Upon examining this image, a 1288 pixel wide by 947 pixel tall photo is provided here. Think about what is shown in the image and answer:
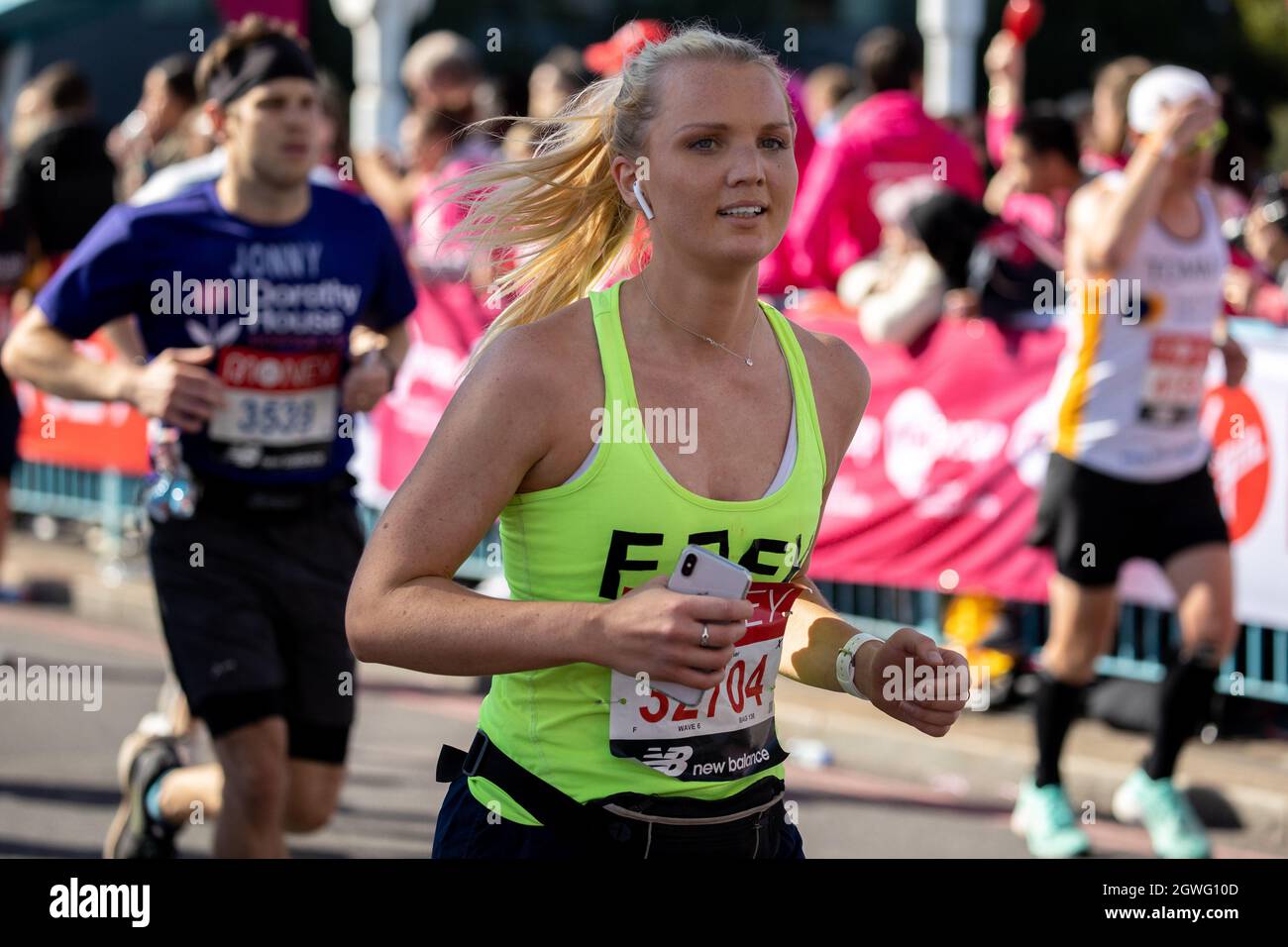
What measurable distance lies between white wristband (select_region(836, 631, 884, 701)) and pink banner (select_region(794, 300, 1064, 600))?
4.43 m

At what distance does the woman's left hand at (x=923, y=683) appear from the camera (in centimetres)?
299

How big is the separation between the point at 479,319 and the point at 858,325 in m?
2.14

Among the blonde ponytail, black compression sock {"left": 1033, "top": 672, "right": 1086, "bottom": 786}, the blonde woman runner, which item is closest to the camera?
the blonde woman runner

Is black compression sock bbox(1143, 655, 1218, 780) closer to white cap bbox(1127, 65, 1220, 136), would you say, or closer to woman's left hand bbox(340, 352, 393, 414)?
white cap bbox(1127, 65, 1220, 136)

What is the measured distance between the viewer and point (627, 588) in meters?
2.99

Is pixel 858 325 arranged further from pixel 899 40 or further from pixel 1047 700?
pixel 1047 700

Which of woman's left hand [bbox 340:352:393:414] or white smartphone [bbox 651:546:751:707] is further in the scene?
woman's left hand [bbox 340:352:393:414]

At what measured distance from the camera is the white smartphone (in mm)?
2717

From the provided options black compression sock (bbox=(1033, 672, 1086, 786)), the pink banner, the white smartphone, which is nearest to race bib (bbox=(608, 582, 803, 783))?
the white smartphone

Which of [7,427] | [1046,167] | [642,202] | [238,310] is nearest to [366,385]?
[238,310]

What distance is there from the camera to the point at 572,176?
3.41 metres

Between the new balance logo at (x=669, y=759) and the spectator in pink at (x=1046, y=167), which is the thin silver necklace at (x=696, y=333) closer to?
the new balance logo at (x=669, y=759)

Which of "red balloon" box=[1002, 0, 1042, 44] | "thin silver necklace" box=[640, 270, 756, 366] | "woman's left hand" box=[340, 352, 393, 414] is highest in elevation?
"red balloon" box=[1002, 0, 1042, 44]
